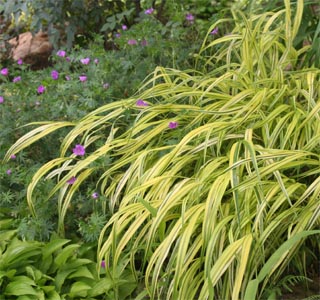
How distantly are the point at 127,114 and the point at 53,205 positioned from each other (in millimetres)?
515

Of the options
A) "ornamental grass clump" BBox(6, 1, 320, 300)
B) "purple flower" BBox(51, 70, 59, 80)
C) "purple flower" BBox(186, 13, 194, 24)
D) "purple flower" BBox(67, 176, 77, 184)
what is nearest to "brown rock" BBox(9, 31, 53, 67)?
"purple flower" BBox(186, 13, 194, 24)

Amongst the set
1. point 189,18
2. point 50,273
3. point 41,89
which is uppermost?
point 189,18

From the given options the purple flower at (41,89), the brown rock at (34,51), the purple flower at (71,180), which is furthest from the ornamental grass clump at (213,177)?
the brown rock at (34,51)

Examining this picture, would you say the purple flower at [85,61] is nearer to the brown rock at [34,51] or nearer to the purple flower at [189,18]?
the purple flower at [189,18]

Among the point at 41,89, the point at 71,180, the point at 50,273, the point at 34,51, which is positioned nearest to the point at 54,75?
the point at 41,89

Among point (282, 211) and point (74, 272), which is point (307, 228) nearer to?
point (282, 211)

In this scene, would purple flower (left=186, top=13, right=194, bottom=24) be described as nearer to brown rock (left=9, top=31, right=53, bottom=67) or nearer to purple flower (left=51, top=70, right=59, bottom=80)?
purple flower (left=51, top=70, right=59, bottom=80)

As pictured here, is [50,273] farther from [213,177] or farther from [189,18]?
[189,18]

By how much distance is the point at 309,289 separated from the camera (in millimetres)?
2396

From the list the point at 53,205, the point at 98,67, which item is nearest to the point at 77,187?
the point at 53,205

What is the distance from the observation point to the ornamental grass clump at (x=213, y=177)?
84.6 inches

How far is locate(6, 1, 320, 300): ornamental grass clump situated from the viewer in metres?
2.15

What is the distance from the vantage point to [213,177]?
233 cm

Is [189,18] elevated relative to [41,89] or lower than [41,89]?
elevated
